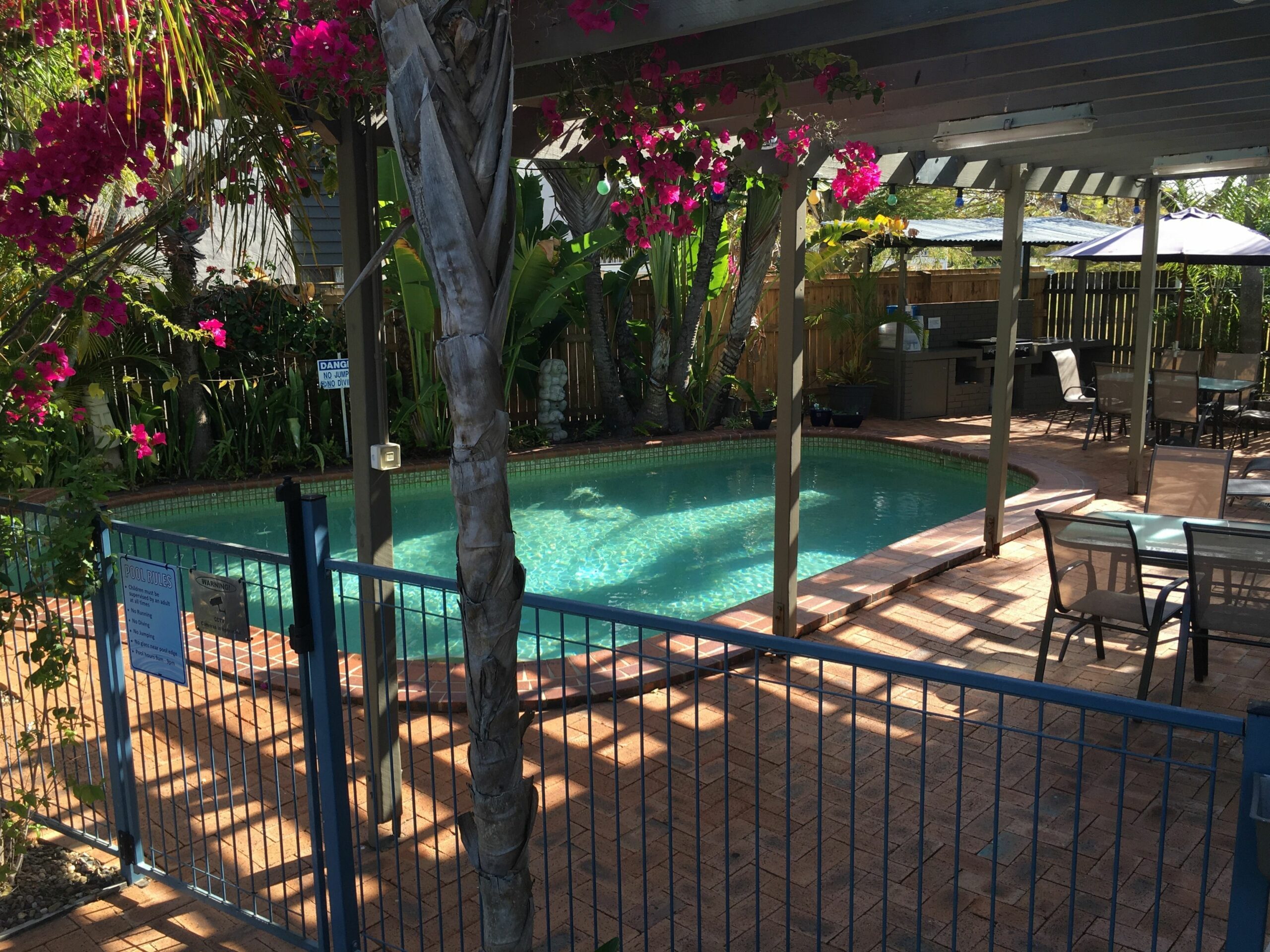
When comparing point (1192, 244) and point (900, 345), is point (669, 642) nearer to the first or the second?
point (1192, 244)

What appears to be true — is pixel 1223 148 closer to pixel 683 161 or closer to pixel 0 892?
pixel 683 161

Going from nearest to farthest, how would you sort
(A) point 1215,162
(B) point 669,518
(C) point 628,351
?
(A) point 1215,162
(B) point 669,518
(C) point 628,351

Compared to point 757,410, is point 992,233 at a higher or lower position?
higher

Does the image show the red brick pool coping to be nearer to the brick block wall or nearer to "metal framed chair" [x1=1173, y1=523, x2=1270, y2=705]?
"metal framed chair" [x1=1173, y1=523, x2=1270, y2=705]

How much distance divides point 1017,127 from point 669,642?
418 centimetres

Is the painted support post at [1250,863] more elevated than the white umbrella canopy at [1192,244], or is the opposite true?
the white umbrella canopy at [1192,244]

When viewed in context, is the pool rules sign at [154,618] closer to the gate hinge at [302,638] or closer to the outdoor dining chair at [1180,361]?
the gate hinge at [302,638]

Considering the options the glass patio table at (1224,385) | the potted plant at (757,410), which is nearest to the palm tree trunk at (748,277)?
the potted plant at (757,410)

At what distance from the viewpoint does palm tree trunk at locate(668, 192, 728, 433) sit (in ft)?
42.1

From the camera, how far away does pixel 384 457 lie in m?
4.00

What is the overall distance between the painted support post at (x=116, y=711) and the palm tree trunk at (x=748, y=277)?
10.2 metres

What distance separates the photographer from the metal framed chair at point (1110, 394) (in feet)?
39.5

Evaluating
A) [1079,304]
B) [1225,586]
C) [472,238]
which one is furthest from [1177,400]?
[472,238]

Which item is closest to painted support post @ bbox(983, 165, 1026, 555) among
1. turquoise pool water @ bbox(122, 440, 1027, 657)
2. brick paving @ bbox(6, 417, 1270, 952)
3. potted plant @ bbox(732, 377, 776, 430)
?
turquoise pool water @ bbox(122, 440, 1027, 657)
